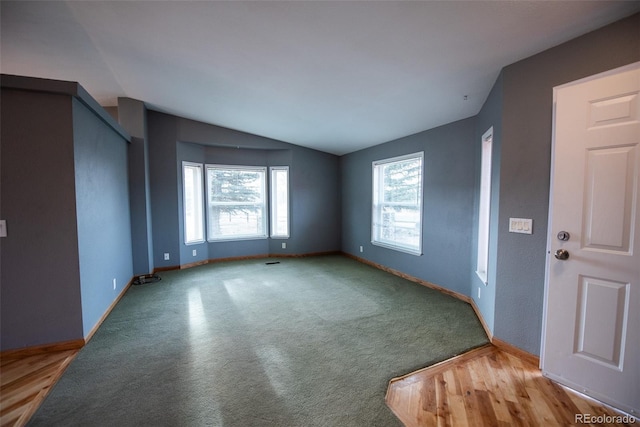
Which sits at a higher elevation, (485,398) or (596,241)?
(596,241)

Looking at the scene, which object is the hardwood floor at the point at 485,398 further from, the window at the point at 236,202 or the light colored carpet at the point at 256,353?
the window at the point at 236,202

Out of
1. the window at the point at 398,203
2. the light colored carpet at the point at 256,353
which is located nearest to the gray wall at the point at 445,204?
the window at the point at 398,203

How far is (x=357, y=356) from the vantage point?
216cm

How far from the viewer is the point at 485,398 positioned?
1.72 meters

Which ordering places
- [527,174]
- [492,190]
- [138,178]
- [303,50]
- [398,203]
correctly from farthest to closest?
1. [398,203]
2. [138,178]
3. [492,190]
4. [303,50]
5. [527,174]

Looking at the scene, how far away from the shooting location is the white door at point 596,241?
1.57 m

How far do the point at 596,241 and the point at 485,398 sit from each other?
4.02 feet

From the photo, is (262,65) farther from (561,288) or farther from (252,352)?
(561,288)

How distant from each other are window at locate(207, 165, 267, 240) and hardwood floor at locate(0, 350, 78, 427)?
3279 millimetres

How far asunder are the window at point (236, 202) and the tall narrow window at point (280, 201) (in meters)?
0.18

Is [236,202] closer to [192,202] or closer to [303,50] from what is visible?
[192,202]

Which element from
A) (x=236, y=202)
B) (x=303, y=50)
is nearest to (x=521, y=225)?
(x=303, y=50)

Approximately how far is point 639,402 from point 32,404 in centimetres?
364

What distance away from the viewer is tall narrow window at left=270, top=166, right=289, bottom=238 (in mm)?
5723
